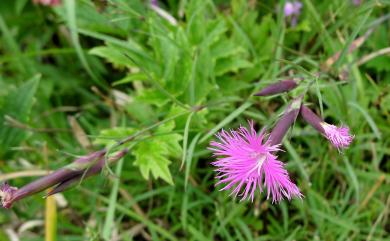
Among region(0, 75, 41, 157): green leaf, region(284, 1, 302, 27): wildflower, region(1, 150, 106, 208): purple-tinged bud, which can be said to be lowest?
region(0, 75, 41, 157): green leaf

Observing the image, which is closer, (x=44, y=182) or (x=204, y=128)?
(x=44, y=182)

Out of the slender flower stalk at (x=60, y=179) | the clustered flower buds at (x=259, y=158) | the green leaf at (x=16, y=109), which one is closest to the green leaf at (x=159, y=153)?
the slender flower stalk at (x=60, y=179)

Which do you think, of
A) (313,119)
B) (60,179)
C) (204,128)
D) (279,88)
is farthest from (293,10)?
(60,179)

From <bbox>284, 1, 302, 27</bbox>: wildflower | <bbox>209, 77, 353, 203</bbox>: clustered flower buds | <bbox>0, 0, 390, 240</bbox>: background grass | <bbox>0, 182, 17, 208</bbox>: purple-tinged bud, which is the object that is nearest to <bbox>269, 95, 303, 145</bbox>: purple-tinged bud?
<bbox>209, 77, 353, 203</bbox>: clustered flower buds

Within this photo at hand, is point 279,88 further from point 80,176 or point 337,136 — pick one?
point 80,176

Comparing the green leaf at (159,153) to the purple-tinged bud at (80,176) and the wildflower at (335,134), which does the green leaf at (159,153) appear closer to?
the purple-tinged bud at (80,176)

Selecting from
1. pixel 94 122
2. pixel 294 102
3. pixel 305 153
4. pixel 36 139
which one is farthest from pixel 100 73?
pixel 294 102

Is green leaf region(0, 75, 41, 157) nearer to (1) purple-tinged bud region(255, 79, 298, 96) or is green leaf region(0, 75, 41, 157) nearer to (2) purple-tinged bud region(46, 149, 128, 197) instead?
(2) purple-tinged bud region(46, 149, 128, 197)
